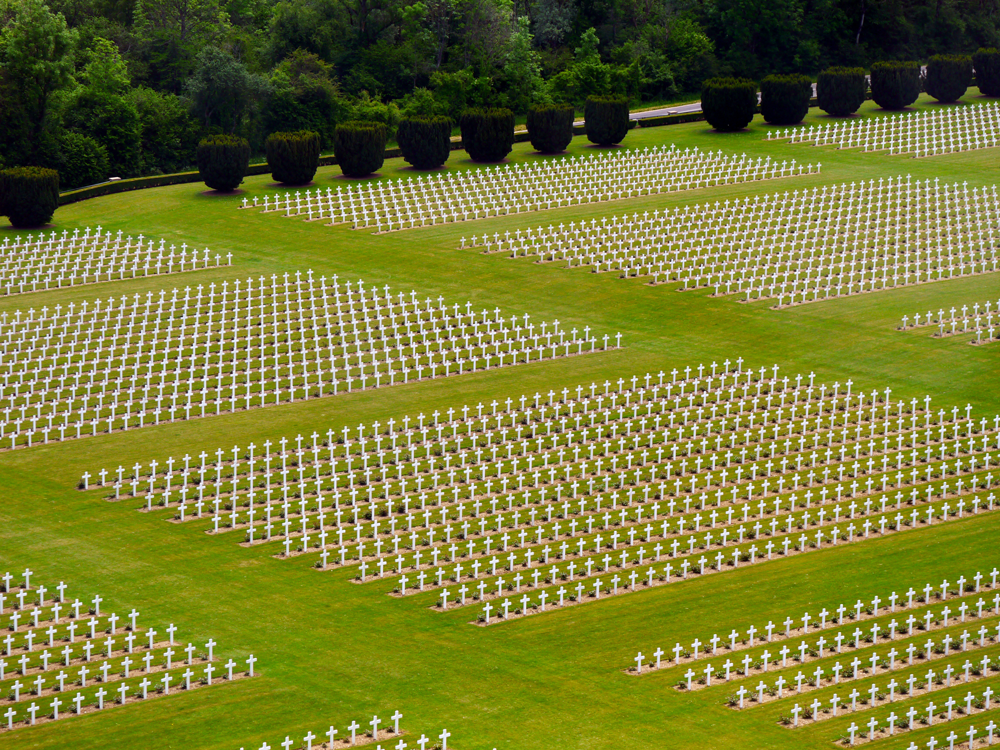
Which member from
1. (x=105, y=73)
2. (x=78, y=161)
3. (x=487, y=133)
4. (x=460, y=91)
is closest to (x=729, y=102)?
(x=460, y=91)

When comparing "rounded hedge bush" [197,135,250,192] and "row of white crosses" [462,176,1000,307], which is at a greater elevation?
"rounded hedge bush" [197,135,250,192]

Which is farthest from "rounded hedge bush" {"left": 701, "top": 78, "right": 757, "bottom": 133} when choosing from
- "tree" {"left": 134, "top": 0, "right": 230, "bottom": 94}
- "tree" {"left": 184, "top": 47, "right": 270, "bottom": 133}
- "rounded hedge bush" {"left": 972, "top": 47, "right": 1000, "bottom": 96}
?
"tree" {"left": 134, "top": 0, "right": 230, "bottom": 94}

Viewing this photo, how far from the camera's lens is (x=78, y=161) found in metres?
77.1

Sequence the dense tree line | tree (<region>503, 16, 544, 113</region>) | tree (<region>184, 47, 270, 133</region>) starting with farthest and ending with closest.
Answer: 1. tree (<region>503, 16, 544, 113</region>)
2. tree (<region>184, 47, 270, 133</region>)
3. the dense tree line

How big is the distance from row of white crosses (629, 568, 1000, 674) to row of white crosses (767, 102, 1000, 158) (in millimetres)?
54410

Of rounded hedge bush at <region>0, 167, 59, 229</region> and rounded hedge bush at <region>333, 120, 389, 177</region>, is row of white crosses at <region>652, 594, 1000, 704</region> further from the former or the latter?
rounded hedge bush at <region>333, 120, 389, 177</region>

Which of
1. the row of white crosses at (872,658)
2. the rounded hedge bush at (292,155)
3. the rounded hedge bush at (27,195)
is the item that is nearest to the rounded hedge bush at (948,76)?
the rounded hedge bush at (292,155)

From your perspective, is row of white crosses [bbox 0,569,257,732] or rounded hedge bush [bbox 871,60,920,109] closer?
row of white crosses [bbox 0,569,257,732]

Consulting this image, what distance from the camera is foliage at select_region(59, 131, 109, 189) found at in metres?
76.9

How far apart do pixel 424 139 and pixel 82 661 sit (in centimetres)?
5219

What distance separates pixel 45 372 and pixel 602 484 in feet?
59.4

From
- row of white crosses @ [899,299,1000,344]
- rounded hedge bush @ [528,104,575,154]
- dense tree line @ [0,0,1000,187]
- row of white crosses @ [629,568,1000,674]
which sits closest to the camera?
row of white crosses @ [629,568,1000,674]

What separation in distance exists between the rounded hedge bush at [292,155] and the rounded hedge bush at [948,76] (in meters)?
42.3

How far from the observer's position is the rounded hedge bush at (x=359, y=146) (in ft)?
247
